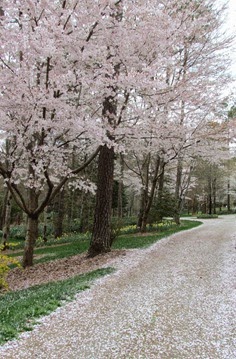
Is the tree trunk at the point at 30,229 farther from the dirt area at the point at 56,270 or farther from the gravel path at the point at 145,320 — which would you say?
the gravel path at the point at 145,320

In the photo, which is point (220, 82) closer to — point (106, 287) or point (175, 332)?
point (106, 287)

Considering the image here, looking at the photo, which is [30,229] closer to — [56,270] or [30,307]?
[56,270]

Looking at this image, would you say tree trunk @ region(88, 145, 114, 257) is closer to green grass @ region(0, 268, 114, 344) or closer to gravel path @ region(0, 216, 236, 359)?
gravel path @ region(0, 216, 236, 359)

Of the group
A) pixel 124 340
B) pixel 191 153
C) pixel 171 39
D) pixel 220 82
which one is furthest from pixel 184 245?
pixel 124 340

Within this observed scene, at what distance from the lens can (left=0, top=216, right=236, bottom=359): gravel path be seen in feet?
10.2

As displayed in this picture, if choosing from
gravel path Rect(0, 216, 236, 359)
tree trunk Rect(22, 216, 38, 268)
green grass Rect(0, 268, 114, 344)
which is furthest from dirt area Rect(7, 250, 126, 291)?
green grass Rect(0, 268, 114, 344)

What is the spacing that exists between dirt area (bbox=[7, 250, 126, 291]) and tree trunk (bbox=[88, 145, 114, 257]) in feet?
1.04

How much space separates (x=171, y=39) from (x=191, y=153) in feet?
20.6

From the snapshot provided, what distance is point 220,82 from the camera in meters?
9.54

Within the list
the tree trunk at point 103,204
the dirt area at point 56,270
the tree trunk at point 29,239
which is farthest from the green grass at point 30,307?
the tree trunk at point 103,204

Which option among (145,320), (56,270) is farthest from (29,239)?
(145,320)

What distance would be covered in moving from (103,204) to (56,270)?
216cm

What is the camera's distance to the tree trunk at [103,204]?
28.1ft

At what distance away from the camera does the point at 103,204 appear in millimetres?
8586
